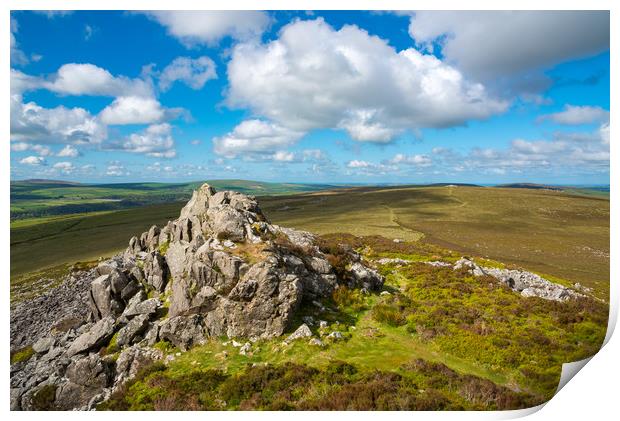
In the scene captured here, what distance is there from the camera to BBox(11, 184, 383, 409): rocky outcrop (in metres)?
16.4

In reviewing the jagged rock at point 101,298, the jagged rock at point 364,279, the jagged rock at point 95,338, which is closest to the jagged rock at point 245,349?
the jagged rock at point 95,338

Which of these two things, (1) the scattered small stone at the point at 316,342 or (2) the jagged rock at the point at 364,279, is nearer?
(1) the scattered small stone at the point at 316,342

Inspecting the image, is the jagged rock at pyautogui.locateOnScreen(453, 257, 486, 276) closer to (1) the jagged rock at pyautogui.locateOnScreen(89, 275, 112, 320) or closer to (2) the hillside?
(2) the hillside

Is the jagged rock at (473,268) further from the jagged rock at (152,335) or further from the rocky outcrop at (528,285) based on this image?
the jagged rock at (152,335)

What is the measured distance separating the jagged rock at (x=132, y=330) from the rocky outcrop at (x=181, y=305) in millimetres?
60

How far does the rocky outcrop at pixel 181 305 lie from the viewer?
644 inches

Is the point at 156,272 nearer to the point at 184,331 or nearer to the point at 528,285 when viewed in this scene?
the point at 184,331

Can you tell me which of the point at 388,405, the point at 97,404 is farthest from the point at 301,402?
the point at 97,404

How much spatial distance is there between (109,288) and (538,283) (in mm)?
35827

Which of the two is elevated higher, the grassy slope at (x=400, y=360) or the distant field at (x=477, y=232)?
the grassy slope at (x=400, y=360)

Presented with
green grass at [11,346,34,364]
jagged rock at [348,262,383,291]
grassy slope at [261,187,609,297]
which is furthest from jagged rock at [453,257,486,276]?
green grass at [11,346,34,364]

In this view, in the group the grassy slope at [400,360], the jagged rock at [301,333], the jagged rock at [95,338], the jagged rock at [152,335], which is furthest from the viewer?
the jagged rock at [95,338]

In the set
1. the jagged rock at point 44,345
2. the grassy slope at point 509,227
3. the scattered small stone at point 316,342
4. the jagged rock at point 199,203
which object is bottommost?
the jagged rock at point 44,345

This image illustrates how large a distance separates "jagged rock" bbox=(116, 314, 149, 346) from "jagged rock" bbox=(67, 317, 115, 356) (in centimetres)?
100
